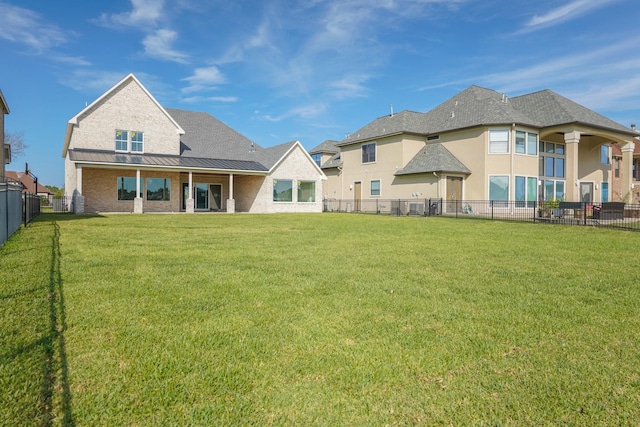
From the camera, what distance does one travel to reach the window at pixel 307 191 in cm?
3038

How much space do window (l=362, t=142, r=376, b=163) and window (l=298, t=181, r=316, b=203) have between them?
5.72m

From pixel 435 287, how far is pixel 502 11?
1879 cm

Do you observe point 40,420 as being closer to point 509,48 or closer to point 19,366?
point 19,366

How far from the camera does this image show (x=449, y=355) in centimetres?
316

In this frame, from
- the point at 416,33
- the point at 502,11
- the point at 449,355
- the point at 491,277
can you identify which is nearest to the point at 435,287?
the point at 491,277

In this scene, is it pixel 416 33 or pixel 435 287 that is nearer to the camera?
pixel 435 287

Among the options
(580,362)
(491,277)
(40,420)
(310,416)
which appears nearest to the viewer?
(40,420)

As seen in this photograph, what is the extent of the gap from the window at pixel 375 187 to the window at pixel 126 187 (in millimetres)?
18670

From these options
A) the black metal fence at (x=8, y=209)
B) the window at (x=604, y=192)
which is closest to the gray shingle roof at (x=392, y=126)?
the window at (x=604, y=192)

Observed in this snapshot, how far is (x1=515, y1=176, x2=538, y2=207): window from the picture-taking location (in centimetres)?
2655

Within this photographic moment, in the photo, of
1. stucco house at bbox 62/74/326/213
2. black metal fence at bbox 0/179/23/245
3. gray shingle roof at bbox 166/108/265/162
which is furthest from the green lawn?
gray shingle roof at bbox 166/108/265/162

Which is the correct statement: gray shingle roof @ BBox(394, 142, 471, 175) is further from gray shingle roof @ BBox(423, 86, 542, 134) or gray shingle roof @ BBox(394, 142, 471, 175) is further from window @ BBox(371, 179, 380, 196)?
window @ BBox(371, 179, 380, 196)

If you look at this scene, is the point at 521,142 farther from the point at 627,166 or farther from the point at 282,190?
the point at 282,190

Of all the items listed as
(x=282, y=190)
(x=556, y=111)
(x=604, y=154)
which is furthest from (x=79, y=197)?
(x=604, y=154)
